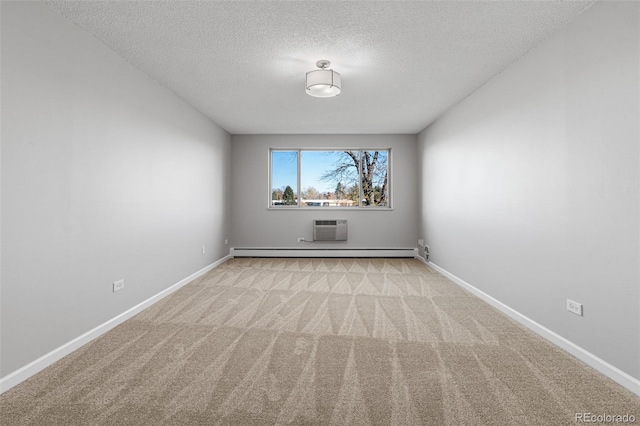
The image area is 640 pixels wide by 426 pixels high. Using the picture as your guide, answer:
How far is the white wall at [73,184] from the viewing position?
183 cm

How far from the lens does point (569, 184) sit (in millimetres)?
2215

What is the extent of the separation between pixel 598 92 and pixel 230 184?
218 inches

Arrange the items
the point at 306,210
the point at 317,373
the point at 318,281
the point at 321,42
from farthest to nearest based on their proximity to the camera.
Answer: the point at 306,210 < the point at 318,281 < the point at 321,42 < the point at 317,373

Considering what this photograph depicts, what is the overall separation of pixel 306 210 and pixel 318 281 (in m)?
2.21

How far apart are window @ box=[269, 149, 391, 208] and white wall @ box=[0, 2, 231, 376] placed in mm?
2788

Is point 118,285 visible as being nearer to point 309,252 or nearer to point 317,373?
point 317,373

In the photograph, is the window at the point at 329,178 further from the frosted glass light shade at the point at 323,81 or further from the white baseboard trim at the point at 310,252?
the frosted glass light shade at the point at 323,81

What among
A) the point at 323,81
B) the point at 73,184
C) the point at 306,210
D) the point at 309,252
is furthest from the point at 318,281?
the point at 73,184

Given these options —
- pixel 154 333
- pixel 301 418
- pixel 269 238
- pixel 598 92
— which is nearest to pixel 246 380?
pixel 301 418

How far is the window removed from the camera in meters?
6.34

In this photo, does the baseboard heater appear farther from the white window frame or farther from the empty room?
the empty room

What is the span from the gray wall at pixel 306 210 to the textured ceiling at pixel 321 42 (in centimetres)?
197

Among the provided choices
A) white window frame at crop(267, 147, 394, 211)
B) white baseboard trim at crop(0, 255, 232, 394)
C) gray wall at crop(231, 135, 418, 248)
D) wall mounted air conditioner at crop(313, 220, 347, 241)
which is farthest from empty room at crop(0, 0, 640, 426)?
wall mounted air conditioner at crop(313, 220, 347, 241)

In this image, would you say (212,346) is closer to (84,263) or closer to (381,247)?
(84,263)
